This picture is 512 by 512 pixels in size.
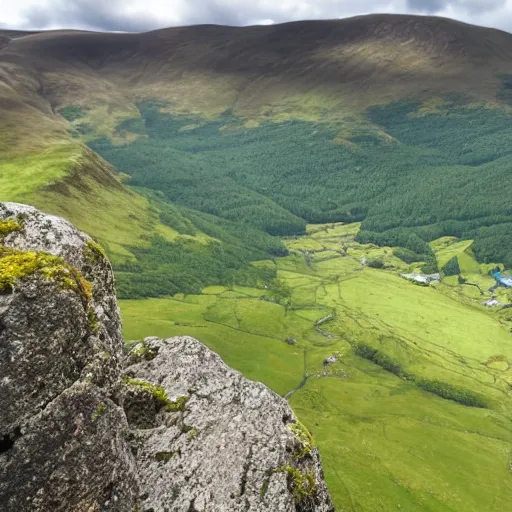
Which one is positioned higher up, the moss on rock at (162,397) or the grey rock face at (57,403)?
the grey rock face at (57,403)

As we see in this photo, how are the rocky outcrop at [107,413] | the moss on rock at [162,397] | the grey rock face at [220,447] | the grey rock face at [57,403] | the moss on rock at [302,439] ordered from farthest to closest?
the moss on rock at [162,397]
the moss on rock at [302,439]
the grey rock face at [220,447]
the rocky outcrop at [107,413]
the grey rock face at [57,403]

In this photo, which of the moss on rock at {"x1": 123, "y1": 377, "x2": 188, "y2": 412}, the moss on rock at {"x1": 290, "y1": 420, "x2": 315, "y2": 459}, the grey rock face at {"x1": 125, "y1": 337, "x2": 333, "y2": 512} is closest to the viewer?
the grey rock face at {"x1": 125, "y1": 337, "x2": 333, "y2": 512}

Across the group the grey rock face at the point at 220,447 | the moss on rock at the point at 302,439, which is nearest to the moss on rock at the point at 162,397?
the grey rock face at the point at 220,447

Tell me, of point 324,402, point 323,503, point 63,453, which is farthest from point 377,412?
point 63,453

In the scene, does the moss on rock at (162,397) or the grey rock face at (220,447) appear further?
the moss on rock at (162,397)

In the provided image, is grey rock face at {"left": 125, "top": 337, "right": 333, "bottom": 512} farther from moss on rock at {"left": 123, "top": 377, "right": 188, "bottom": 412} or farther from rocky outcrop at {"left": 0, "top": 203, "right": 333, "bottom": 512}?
moss on rock at {"left": 123, "top": 377, "right": 188, "bottom": 412}

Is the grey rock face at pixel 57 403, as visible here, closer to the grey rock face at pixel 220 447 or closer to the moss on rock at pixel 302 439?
the grey rock face at pixel 220 447

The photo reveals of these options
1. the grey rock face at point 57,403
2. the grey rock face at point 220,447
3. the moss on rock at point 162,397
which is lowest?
the grey rock face at point 220,447

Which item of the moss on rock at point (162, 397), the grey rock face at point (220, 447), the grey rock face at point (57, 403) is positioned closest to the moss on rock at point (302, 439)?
the grey rock face at point (220, 447)

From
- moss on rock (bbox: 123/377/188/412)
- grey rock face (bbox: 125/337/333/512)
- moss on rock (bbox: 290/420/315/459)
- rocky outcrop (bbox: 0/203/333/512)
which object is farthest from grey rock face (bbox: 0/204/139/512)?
moss on rock (bbox: 290/420/315/459)

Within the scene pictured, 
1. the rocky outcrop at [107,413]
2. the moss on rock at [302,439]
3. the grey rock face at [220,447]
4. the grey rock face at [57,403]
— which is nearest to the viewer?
the grey rock face at [57,403]
